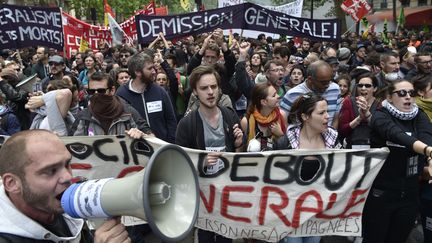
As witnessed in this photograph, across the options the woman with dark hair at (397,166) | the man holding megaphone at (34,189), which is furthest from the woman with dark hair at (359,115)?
the man holding megaphone at (34,189)

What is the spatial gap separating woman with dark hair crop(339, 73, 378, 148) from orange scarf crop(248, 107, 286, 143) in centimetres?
63

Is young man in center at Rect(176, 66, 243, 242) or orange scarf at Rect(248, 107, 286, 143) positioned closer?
young man in center at Rect(176, 66, 243, 242)

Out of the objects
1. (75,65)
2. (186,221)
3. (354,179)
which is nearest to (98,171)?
(354,179)

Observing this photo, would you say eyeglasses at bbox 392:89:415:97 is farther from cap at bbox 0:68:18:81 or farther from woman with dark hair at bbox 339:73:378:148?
cap at bbox 0:68:18:81

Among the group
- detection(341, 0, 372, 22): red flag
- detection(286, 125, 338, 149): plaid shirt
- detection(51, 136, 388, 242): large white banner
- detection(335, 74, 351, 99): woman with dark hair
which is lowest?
detection(51, 136, 388, 242): large white banner

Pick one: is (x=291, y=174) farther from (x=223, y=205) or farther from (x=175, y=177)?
(x=175, y=177)

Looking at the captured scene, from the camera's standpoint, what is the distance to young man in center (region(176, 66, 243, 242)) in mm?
3668

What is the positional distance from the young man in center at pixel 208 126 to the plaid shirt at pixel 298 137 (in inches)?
14.9

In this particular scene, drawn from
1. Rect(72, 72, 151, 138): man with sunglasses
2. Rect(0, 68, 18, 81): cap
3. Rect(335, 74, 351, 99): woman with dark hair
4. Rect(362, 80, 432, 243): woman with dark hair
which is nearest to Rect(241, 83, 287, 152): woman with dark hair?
Rect(362, 80, 432, 243): woman with dark hair

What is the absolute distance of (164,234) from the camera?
1.61m

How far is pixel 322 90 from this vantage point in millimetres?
4871

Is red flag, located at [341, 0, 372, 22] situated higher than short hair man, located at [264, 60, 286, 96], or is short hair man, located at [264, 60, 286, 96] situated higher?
red flag, located at [341, 0, 372, 22]

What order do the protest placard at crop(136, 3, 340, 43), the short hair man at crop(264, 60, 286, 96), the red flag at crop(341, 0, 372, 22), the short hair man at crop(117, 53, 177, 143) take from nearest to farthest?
1. the short hair man at crop(117, 53, 177, 143)
2. the short hair man at crop(264, 60, 286, 96)
3. the protest placard at crop(136, 3, 340, 43)
4. the red flag at crop(341, 0, 372, 22)

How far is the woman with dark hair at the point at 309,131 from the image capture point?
3.61 meters
